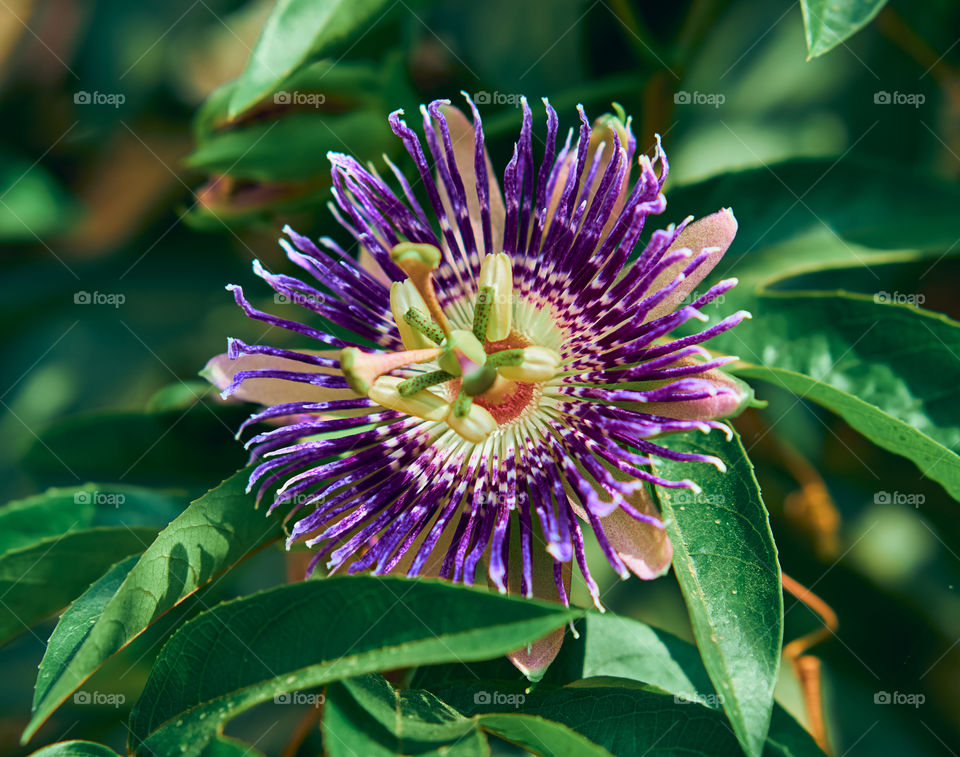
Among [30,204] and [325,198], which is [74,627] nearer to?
[325,198]

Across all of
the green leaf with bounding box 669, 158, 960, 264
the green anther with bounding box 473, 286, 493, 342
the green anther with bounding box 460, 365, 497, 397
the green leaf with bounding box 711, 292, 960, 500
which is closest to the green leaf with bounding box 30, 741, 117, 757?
the green anther with bounding box 460, 365, 497, 397

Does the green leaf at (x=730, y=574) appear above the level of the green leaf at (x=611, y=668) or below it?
above

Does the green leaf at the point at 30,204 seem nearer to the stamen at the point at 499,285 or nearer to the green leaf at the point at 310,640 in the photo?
the stamen at the point at 499,285

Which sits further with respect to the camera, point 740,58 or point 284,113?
point 740,58

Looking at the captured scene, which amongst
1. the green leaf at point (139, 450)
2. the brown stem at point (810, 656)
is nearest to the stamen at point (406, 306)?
the green leaf at point (139, 450)

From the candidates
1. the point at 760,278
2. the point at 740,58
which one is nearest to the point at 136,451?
the point at 760,278

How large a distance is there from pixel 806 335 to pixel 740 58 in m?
1.15

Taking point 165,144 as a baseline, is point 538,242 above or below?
below

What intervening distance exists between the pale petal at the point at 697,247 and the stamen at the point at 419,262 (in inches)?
13.9

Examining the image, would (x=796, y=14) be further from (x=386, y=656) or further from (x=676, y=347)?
(x=386, y=656)

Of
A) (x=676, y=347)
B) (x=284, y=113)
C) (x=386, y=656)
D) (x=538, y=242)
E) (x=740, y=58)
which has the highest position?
(x=740, y=58)

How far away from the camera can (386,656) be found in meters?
1.05

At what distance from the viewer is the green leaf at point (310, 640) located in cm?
100

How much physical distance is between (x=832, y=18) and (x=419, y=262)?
2.43 feet
